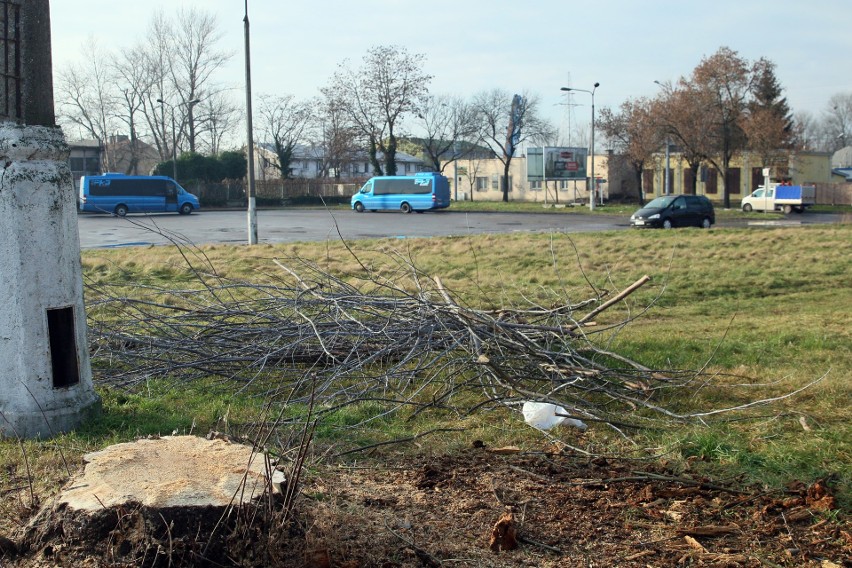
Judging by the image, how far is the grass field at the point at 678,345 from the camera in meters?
4.92

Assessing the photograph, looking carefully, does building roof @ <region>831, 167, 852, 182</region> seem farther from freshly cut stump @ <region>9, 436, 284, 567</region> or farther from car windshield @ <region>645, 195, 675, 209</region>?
freshly cut stump @ <region>9, 436, 284, 567</region>

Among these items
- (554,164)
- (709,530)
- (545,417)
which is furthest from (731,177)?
(709,530)

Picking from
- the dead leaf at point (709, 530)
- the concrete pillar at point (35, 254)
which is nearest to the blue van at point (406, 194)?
the concrete pillar at point (35, 254)

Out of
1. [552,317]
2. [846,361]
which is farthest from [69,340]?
[846,361]

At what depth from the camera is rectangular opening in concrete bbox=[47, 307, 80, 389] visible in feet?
17.7

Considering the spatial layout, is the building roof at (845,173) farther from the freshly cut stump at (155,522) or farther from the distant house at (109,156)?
the freshly cut stump at (155,522)

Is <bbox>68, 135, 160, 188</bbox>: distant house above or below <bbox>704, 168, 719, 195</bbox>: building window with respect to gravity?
above

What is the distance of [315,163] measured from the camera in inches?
3836

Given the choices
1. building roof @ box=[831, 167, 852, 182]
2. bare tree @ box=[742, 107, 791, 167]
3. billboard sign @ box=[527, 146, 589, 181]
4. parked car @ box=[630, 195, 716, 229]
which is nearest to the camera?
parked car @ box=[630, 195, 716, 229]

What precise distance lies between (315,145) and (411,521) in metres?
75.0

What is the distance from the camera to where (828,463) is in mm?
4730

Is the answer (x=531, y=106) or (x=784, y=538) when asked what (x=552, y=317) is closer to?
(x=784, y=538)

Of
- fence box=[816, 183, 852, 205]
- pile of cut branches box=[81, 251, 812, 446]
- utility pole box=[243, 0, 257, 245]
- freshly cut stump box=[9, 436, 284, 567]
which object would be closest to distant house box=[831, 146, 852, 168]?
fence box=[816, 183, 852, 205]

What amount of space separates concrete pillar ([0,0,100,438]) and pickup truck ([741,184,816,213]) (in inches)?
1959
